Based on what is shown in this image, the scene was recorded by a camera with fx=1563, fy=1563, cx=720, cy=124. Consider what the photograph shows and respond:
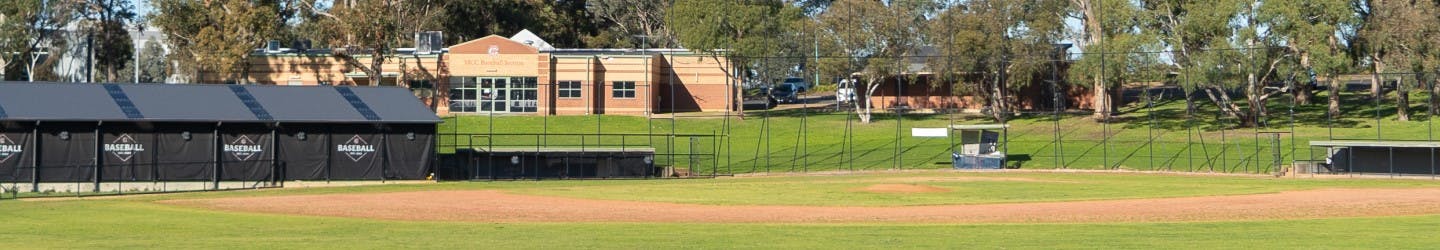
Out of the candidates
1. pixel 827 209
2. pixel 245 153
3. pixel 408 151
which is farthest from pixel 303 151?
pixel 827 209

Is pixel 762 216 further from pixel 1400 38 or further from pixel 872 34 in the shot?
pixel 1400 38

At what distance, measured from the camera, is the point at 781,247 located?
26688 mm

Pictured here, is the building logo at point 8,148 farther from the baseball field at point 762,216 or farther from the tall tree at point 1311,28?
the tall tree at point 1311,28

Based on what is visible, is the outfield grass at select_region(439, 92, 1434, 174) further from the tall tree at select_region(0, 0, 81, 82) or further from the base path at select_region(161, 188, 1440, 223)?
the tall tree at select_region(0, 0, 81, 82)

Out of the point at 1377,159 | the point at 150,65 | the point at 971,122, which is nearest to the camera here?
the point at 1377,159

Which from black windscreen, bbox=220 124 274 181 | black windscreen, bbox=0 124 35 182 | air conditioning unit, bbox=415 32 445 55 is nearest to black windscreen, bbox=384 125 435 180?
black windscreen, bbox=220 124 274 181

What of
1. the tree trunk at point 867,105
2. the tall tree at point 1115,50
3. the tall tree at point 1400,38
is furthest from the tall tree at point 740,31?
the tall tree at point 1400,38

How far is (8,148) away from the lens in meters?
50.7

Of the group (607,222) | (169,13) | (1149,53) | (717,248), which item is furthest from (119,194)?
(1149,53)

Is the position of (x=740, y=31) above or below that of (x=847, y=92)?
above

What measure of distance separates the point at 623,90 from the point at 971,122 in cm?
1945

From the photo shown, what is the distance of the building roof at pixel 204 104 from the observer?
2037 inches

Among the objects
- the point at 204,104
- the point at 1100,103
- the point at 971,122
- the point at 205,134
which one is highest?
the point at 1100,103

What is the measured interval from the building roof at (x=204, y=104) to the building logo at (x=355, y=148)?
0.73m
